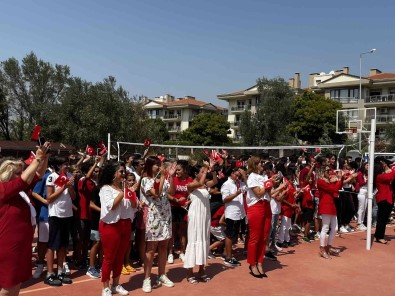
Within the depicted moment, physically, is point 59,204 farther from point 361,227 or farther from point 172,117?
point 172,117

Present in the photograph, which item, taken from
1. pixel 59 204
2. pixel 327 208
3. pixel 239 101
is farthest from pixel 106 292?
pixel 239 101

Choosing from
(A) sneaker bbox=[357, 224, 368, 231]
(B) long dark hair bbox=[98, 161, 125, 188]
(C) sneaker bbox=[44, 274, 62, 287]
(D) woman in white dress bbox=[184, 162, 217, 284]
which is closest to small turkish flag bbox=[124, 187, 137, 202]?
(B) long dark hair bbox=[98, 161, 125, 188]

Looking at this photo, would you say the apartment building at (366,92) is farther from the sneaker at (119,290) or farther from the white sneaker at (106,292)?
the white sneaker at (106,292)

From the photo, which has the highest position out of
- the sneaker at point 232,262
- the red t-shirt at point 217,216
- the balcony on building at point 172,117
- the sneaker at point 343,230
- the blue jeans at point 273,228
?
the balcony on building at point 172,117

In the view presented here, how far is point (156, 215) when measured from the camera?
18.4ft

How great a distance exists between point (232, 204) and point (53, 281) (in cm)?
318

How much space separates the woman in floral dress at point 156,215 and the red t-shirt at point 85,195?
1177 mm

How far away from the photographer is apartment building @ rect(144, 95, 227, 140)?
66938 millimetres

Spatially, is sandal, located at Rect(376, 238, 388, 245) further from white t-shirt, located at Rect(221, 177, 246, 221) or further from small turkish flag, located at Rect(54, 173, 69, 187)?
small turkish flag, located at Rect(54, 173, 69, 187)

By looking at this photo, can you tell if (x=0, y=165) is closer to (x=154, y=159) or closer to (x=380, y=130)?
(x=154, y=159)

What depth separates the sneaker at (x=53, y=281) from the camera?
18.2ft

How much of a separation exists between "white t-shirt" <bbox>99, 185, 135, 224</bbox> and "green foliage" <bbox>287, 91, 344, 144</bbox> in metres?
34.1

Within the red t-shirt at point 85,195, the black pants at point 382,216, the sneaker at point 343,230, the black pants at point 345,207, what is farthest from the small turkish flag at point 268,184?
the sneaker at point 343,230

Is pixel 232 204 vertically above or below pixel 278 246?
above
